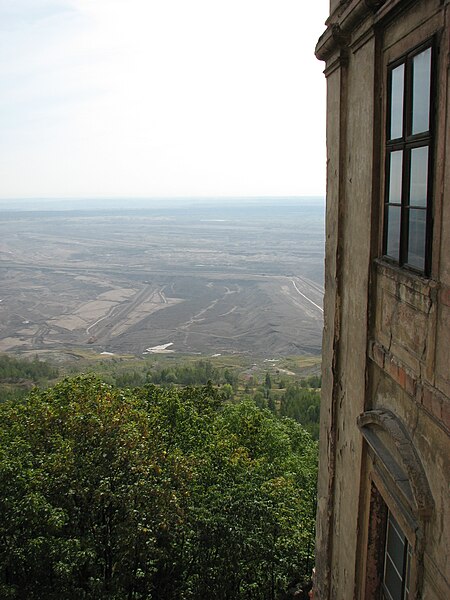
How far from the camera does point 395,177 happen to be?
15.2 feet

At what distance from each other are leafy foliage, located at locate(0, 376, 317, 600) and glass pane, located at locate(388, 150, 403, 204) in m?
6.95

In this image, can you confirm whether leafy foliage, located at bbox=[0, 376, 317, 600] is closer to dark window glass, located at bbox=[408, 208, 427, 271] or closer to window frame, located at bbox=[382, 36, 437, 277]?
window frame, located at bbox=[382, 36, 437, 277]

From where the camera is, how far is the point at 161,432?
1280 cm

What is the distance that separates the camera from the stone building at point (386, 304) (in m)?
3.67

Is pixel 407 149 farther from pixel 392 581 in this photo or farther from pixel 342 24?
pixel 392 581

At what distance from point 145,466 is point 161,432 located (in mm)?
2524

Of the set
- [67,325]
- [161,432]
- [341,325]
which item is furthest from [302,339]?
[341,325]

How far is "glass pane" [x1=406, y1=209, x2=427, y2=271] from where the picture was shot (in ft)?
13.1

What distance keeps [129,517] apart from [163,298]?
8699cm

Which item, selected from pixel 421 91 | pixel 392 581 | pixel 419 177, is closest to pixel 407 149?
pixel 419 177

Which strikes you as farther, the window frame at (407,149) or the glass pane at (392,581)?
the glass pane at (392,581)

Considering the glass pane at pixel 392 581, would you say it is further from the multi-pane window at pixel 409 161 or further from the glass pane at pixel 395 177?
the glass pane at pixel 395 177

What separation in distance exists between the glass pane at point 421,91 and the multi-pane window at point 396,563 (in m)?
Answer: 3.21

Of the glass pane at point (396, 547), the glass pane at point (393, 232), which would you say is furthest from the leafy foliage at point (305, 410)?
the glass pane at point (393, 232)
